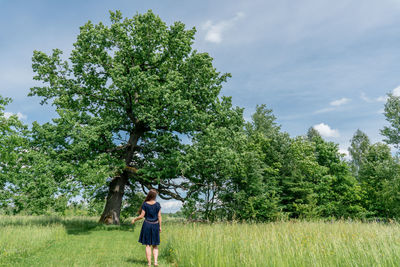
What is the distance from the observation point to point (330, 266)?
197 inches

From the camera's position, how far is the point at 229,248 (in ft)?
24.1

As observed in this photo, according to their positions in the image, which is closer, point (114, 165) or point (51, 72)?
point (114, 165)

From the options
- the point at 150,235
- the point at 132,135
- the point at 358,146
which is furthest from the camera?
the point at 358,146

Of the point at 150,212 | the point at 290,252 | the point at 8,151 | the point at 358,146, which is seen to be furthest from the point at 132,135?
the point at 358,146

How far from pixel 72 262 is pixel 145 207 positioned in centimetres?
331

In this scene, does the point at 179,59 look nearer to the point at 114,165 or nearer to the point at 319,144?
the point at 114,165

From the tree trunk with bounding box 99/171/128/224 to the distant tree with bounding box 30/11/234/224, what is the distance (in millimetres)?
85

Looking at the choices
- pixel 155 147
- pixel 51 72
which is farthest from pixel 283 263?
pixel 51 72

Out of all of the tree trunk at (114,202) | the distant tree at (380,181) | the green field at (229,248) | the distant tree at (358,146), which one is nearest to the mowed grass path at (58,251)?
the green field at (229,248)

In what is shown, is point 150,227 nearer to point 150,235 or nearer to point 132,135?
point 150,235

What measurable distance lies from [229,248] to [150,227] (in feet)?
9.61

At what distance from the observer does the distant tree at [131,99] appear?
18.8 meters

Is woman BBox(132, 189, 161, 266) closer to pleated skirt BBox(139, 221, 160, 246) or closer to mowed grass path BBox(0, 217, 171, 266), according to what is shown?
pleated skirt BBox(139, 221, 160, 246)

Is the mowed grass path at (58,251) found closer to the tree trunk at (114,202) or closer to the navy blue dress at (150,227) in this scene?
the navy blue dress at (150,227)
